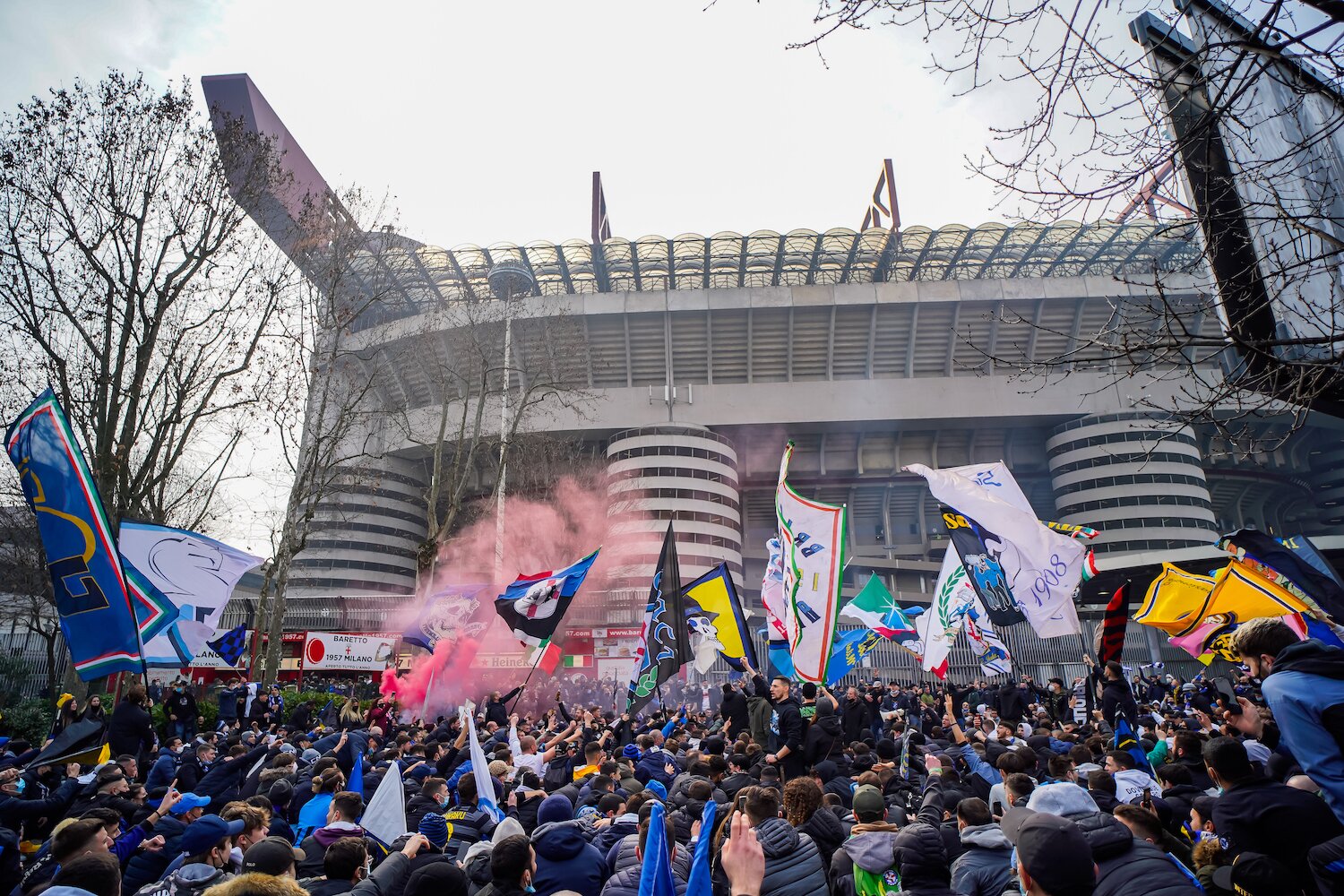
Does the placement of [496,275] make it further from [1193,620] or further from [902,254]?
[1193,620]

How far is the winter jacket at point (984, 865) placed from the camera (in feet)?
Answer: 12.4

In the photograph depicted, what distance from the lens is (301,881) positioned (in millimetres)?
4332

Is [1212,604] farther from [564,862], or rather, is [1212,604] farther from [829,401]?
[829,401]

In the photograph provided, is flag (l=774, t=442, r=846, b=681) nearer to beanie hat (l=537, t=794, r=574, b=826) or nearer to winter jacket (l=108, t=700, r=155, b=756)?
beanie hat (l=537, t=794, r=574, b=826)

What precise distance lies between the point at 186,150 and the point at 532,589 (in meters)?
10.1

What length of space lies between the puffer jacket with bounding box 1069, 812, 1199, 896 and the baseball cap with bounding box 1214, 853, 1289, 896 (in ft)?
0.72

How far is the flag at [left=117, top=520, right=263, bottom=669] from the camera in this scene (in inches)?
382

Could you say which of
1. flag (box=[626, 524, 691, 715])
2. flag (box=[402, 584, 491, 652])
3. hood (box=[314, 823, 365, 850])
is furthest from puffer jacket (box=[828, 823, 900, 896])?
flag (box=[402, 584, 491, 652])

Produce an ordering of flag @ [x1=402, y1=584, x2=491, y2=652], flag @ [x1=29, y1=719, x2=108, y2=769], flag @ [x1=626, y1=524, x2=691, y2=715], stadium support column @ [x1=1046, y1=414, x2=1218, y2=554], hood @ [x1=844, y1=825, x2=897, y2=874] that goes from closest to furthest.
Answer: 1. hood @ [x1=844, y1=825, x2=897, y2=874]
2. flag @ [x1=29, y1=719, x2=108, y2=769]
3. flag @ [x1=626, y1=524, x2=691, y2=715]
4. flag @ [x1=402, y1=584, x2=491, y2=652]
5. stadium support column @ [x1=1046, y1=414, x2=1218, y2=554]

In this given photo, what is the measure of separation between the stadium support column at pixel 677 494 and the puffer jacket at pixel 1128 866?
177 ft

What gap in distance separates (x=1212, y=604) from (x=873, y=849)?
10.2 metres

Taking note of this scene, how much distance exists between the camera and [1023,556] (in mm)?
11992

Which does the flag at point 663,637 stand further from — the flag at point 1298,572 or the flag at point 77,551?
the flag at point 1298,572

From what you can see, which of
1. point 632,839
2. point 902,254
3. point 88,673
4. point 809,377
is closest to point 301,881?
point 632,839
